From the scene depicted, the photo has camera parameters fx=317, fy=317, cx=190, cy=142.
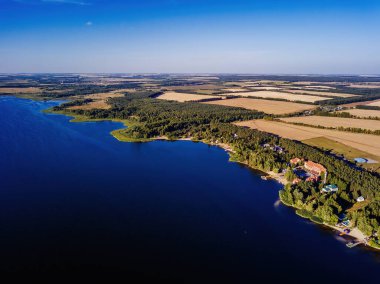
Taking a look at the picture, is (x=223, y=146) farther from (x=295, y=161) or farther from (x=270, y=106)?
(x=270, y=106)

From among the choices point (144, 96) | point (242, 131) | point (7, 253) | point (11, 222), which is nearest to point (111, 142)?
point (242, 131)

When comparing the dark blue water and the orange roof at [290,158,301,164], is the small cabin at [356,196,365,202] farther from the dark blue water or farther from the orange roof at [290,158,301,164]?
the orange roof at [290,158,301,164]

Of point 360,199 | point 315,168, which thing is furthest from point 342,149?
point 360,199

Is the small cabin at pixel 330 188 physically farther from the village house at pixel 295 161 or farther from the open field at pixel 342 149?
the open field at pixel 342 149

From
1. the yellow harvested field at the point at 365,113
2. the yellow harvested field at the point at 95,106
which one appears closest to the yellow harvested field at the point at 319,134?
the yellow harvested field at the point at 365,113

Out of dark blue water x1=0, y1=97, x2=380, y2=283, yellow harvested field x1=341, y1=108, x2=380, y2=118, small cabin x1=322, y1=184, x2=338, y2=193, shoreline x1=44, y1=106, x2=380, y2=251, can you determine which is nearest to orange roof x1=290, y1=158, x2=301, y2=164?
shoreline x1=44, y1=106, x2=380, y2=251

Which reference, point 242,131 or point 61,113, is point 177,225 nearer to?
point 242,131

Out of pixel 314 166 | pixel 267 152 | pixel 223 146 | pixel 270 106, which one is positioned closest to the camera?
pixel 314 166
